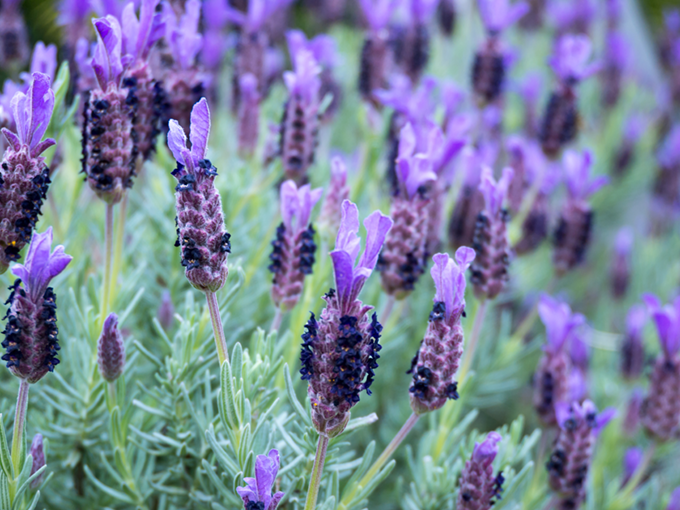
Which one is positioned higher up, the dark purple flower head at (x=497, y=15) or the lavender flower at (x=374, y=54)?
the dark purple flower head at (x=497, y=15)

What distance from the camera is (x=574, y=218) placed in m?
1.77

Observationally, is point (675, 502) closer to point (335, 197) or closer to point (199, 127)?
point (335, 197)

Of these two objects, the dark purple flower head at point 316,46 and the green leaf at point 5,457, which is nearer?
the green leaf at point 5,457

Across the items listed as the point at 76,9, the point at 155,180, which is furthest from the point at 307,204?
the point at 76,9

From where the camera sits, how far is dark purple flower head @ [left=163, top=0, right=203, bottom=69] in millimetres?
1255

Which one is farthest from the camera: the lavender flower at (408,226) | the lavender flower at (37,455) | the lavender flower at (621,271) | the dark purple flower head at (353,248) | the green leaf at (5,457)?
the lavender flower at (621,271)

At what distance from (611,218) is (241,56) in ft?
7.45

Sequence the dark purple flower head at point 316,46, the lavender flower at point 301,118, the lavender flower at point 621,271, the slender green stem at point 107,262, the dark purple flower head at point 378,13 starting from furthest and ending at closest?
the lavender flower at point 621,271
the dark purple flower head at point 378,13
the dark purple flower head at point 316,46
the lavender flower at point 301,118
the slender green stem at point 107,262

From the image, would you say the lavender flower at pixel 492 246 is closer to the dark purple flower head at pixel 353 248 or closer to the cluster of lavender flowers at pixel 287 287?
the cluster of lavender flowers at pixel 287 287

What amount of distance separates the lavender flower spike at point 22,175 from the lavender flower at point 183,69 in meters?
0.39

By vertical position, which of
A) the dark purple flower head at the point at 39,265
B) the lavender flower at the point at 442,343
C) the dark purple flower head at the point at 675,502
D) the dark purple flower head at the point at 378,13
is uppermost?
the dark purple flower head at the point at 378,13

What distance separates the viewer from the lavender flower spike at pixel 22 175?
2.94ft

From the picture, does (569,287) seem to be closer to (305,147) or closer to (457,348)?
(305,147)

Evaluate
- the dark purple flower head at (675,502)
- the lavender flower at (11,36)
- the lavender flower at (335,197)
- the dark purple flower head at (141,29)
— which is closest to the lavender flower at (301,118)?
the lavender flower at (335,197)
